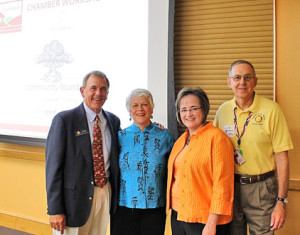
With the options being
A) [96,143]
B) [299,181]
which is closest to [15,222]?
[96,143]

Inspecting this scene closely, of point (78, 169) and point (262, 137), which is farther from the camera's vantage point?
point (78, 169)

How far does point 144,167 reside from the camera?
170 cm

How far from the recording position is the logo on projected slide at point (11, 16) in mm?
3166

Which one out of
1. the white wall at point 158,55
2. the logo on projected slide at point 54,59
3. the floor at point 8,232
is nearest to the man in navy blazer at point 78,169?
the white wall at point 158,55

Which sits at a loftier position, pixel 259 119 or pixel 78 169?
pixel 259 119

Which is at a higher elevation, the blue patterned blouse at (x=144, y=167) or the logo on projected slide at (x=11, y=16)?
the logo on projected slide at (x=11, y=16)

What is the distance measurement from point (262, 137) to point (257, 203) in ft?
1.14

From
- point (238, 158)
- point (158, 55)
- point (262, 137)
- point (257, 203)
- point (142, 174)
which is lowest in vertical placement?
point (257, 203)

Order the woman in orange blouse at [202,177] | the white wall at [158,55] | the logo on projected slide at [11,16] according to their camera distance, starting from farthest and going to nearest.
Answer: the logo on projected slide at [11,16] → the white wall at [158,55] → the woman in orange blouse at [202,177]

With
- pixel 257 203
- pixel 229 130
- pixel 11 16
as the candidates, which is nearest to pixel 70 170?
pixel 229 130

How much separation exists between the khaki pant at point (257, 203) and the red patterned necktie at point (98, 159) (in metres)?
0.77

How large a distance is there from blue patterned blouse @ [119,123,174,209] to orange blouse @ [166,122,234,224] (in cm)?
22

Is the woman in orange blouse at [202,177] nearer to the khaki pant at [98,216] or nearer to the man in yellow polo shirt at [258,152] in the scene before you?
the man in yellow polo shirt at [258,152]

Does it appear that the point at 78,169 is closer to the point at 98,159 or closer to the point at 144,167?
the point at 98,159
